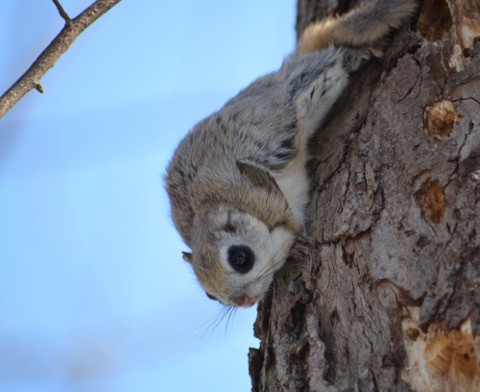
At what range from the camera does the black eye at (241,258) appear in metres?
3.63

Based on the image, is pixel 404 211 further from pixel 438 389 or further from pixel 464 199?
pixel 438 389

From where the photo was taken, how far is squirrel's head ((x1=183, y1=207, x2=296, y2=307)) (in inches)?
139

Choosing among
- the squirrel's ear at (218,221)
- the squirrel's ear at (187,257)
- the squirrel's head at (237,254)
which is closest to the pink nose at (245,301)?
the squirrel's head at (237,254)

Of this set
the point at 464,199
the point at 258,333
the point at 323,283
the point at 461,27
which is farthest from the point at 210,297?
the point at 461,27

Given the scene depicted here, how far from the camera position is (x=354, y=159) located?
3273 mm

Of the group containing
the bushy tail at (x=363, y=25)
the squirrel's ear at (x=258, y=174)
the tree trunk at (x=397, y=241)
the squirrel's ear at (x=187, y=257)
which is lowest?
the tree trunk at (x=397, y=241)

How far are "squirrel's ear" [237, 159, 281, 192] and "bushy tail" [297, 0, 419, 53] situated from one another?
0.86 meters

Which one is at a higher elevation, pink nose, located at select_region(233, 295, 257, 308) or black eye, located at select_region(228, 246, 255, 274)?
black eye, located at select_region(228, 246, 255, 274)

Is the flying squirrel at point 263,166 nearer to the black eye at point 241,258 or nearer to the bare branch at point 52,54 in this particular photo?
the black eye at point 241,258

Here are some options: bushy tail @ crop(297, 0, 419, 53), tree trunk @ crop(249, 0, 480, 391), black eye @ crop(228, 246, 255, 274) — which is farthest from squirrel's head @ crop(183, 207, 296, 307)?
bushy tail @ crop(297, 0, 419, 53)

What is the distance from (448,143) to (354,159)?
20.2 inches

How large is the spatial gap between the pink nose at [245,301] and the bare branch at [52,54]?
1502 millimetres

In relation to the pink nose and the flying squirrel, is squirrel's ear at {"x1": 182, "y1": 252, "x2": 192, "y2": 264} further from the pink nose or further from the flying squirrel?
the pink nose

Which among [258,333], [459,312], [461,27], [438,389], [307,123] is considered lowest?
[438,389]
